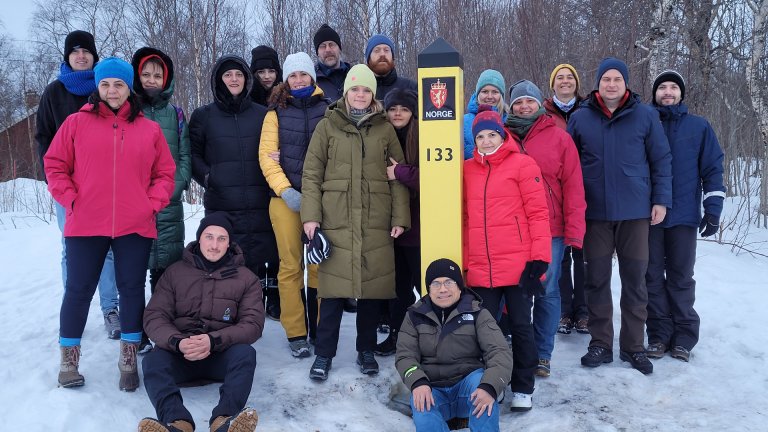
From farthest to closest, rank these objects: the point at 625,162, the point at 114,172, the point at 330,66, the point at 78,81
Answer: the point at 330,66
the point at 78,81
the point at 625,162
the point at 114,172

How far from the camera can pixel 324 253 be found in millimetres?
3852

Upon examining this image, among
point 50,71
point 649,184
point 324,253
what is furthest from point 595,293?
point 50,71

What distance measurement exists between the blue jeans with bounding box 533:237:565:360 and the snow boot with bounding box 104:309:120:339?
3.24 m

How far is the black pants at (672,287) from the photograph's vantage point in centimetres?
442

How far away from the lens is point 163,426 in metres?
2.89

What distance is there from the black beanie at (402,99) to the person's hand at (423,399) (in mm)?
2041

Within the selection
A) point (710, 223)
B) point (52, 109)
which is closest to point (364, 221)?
point (52, 109)

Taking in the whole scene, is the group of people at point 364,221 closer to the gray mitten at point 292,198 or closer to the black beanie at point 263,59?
the gray mitten at point 292,198

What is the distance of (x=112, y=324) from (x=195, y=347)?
1.53 m

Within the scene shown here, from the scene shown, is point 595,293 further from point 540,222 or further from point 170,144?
point 170,144

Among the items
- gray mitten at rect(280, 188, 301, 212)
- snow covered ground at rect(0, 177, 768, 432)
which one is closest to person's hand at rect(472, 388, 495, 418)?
snow covered ground at rect(0, 177, 768, 432)

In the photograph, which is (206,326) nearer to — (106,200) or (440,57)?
(106,200)

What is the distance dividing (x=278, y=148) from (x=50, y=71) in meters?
28.9

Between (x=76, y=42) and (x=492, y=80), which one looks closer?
(x=492, y=80)
